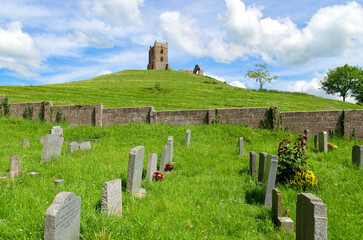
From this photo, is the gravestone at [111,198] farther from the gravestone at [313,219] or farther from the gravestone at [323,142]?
the gravestone at [323,142]

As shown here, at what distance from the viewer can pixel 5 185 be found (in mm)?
4773

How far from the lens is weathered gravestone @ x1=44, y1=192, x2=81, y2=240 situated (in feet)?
8.30

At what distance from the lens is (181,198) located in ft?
15.0

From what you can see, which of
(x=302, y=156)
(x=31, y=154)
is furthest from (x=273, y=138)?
(x=31, y=154)

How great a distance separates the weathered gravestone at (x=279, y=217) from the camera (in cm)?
353

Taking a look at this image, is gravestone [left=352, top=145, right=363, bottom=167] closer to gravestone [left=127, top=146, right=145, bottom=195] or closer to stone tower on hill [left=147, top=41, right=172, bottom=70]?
gravestone [left=127, top=146, right=145, bottom=195]

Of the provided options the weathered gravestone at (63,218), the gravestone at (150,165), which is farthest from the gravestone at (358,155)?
the weathered gravestone at (63,218)

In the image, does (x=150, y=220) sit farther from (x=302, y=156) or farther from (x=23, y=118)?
(x=23, y=118)

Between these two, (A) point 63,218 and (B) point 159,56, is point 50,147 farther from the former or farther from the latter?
(B) point 159,56

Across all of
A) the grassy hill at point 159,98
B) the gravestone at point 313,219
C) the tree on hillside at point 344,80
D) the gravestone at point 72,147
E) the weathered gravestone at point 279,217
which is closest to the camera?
the gravestone at point 313,219

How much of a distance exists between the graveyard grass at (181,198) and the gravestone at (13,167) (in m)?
0.20

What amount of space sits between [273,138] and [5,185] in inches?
476

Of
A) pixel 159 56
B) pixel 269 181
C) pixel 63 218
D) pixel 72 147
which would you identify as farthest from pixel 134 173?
pixel 159 56

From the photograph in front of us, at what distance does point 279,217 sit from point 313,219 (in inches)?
42.6
